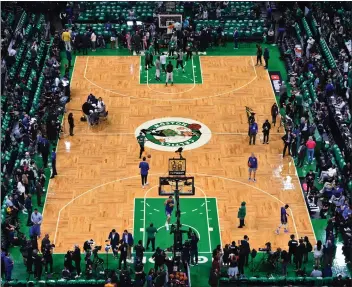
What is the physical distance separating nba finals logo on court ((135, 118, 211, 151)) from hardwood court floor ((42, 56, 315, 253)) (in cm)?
43

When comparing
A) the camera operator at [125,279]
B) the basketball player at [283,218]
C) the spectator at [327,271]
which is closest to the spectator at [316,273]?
the spectator at [327,271]

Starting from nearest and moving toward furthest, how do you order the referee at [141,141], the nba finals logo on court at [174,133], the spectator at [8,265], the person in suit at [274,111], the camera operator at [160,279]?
the camera operator at [160,279] < the spectator at [8,265] < the referee at [141,141] < the nba finals logo on court at [174,133] < the person in suit at [274,111]

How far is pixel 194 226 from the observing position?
3884cm

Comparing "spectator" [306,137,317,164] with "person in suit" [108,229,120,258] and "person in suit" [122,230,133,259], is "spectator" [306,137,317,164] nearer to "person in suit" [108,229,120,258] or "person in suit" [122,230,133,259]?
"person in suit" [122,230,133,259]

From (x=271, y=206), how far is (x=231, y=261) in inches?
236

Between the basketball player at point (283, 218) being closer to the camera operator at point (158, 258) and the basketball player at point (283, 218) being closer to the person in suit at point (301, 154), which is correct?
the person in suit at point (301, 154)

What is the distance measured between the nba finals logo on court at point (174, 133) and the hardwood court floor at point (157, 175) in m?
0.43

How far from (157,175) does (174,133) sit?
14.2ft

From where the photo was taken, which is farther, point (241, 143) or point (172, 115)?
point (172, 115)

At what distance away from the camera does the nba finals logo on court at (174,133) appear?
148ft

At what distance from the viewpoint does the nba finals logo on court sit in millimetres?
45188

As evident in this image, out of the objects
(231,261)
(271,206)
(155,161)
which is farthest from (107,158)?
(231,261)

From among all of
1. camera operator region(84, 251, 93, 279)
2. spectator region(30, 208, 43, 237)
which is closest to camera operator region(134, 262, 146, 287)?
camera operator region(84, 251, 93, 279)

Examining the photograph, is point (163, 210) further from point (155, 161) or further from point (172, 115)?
point (172, 115)
